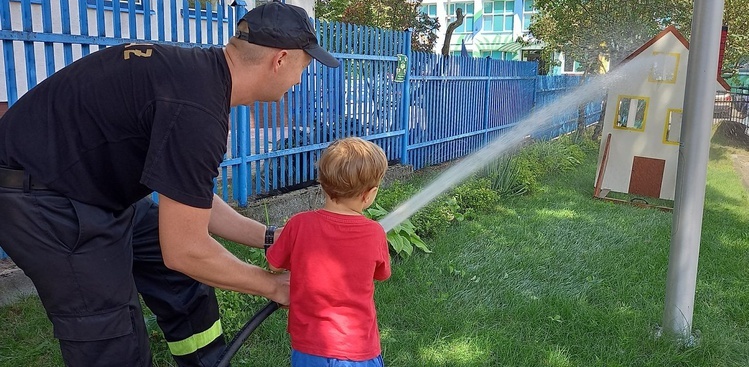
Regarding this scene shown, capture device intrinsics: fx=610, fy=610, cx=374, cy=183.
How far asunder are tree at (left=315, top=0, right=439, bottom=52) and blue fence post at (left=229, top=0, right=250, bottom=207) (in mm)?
12402

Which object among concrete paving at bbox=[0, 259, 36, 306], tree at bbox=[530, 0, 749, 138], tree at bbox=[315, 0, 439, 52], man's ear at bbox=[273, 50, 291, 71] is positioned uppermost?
tree at bbox=[315, 0, 439, 52]

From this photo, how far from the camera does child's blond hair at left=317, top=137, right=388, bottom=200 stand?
2158mm

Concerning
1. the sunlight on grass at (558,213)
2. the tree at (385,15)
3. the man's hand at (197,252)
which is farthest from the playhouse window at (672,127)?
the tree at (385,15)

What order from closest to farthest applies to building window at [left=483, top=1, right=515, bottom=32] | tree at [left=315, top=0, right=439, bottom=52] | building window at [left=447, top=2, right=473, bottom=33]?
tree at [left=315, top=0, right=439, bottom=52]
building window at [left=483, top=1, right=515, bottom=32]
building window at [left=447, top=2, right=473, bottom=33]

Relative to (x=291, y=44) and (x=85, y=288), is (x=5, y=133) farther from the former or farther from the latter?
(x=291, y=44)

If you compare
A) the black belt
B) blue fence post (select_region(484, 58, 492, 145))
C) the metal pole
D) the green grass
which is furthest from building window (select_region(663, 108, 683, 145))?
the black belt

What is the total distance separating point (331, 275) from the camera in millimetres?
2203

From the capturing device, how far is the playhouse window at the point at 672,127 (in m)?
7.32

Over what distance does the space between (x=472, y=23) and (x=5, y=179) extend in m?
40.8

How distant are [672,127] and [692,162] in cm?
425

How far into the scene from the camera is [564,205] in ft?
24.5

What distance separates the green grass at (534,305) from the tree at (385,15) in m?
12.6

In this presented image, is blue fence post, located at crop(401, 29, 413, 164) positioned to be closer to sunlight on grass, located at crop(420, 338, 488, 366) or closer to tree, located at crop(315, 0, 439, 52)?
sunlight on grass, located at crop(420, 338, 488, 366)

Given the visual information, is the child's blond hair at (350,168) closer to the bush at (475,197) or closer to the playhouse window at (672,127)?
the bush at (475,197)
